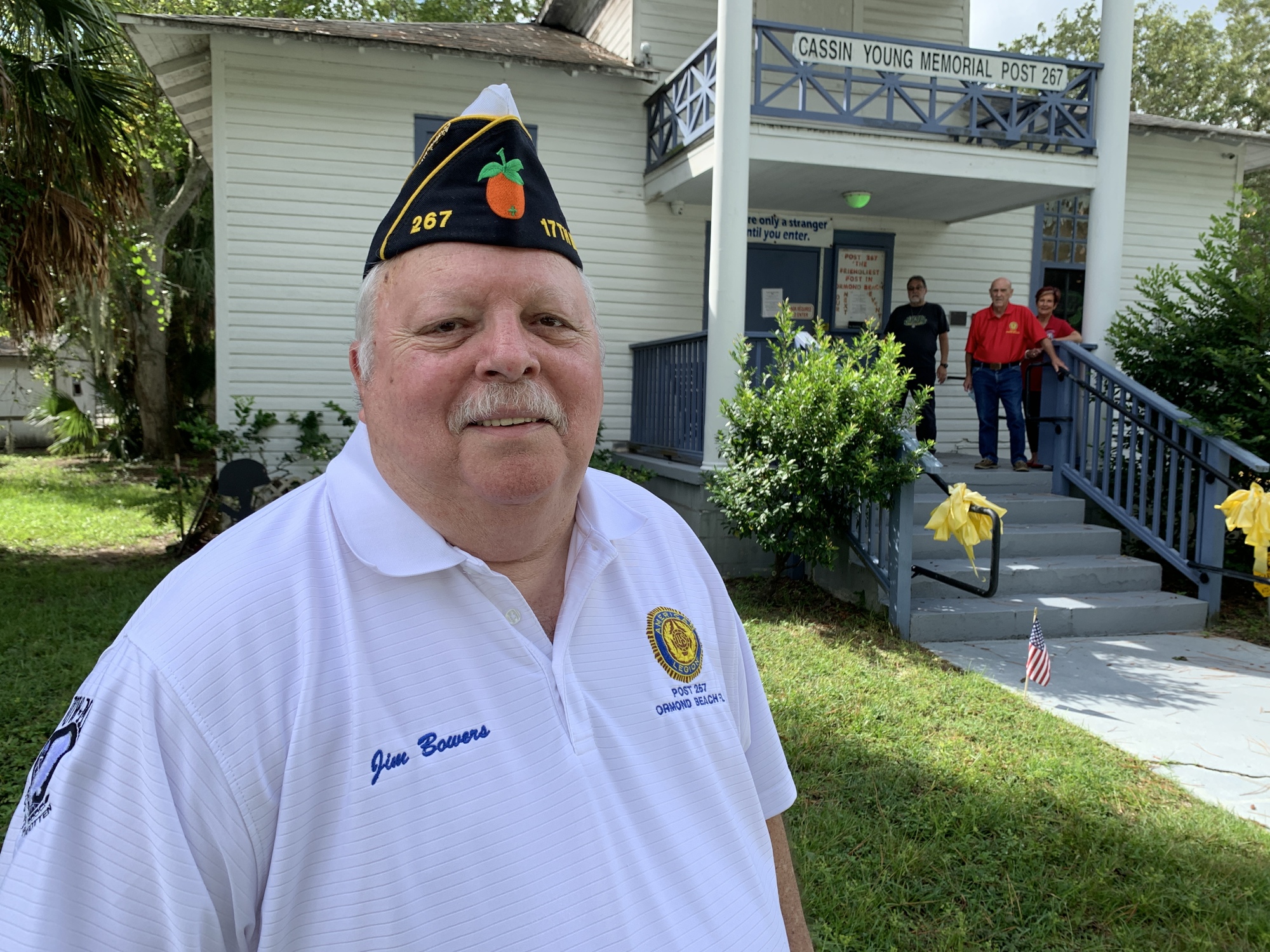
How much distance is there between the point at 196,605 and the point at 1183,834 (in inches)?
158

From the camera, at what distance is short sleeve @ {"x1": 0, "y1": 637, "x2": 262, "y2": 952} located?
958 millimetres

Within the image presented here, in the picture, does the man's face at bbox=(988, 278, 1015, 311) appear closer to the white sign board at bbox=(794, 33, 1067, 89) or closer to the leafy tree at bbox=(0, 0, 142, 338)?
the white sign board at bbox=(794, 33, 1067, 89)

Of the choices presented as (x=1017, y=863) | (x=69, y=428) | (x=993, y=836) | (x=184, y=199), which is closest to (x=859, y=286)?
(x=993, y=836)

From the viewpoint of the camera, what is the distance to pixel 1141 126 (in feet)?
37.7

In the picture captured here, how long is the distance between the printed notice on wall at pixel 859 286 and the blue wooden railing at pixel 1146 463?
321 centimetres

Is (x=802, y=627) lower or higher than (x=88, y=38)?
lower

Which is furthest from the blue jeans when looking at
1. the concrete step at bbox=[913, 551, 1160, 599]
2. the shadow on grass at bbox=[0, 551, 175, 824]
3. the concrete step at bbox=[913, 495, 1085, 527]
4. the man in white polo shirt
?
the man in white polo shirt

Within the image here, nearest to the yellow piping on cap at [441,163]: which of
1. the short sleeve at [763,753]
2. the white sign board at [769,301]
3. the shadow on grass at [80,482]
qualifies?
the short sleeve at [763,753]

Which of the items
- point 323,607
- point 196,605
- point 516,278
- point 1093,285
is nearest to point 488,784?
point 323,607

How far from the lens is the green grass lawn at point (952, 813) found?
3.13 metres

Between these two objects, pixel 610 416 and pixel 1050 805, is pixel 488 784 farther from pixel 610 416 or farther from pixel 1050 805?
pixel 610 416

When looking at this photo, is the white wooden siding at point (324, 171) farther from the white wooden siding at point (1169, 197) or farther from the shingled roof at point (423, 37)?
the white wooden siding at point (1169, 197)

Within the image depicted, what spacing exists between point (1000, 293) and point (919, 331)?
92 centimetres

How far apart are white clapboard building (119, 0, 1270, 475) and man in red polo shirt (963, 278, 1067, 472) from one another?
0.96m
